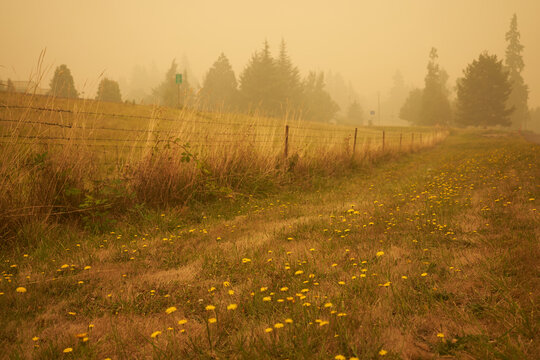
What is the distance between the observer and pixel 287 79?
51.2 meters

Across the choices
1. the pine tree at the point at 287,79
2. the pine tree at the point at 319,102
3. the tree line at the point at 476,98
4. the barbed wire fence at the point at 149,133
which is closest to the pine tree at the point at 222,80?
the pine tree at the point at 287,79

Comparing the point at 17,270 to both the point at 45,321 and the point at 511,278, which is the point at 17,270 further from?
the point at 511,278

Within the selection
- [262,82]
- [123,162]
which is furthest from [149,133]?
[262,82]

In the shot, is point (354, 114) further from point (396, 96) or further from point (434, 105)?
point (396, 96)

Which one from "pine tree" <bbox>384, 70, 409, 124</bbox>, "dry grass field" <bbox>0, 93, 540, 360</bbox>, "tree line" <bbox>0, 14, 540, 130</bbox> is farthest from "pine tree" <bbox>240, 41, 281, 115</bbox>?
"pine tree" <bbox>384, 70, 409, 124</bbox>

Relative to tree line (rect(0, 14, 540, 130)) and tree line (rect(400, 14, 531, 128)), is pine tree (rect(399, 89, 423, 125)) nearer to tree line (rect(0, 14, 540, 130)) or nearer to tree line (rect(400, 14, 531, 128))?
tree line (rect(0, 14, 540, 130))

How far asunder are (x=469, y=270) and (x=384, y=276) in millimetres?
813

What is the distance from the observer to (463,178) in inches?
302

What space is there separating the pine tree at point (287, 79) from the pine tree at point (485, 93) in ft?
79.5

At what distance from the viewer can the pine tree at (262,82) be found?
154 ft

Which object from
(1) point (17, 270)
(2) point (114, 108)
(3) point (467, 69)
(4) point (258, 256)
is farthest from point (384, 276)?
(3) point (467, 69)

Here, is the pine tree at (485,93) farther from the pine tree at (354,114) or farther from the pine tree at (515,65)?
the pine tree at (354,114)

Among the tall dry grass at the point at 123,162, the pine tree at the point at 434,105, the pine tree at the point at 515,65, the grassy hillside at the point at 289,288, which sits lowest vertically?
the grassy hillside at the point at 289,288

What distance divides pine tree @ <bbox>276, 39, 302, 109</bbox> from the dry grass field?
4509 centimetres
